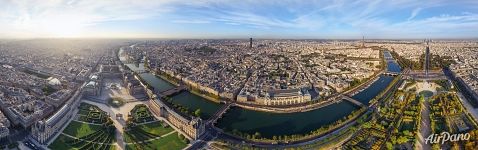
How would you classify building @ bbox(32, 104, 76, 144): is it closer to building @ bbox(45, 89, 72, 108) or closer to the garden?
the garden

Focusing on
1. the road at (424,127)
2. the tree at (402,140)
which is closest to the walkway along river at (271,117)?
the road at (424,127)

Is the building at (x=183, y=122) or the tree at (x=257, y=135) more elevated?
the building at (x=183, y=122)

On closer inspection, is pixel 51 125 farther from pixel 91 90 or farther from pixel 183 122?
pixel 91 90

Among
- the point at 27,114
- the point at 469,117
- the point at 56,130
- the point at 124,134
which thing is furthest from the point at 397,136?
the point at 27,114

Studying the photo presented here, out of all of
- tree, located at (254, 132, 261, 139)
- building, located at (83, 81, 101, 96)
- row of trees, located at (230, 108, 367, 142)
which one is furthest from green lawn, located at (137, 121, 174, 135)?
building, located at (83, 81, 101, 96)

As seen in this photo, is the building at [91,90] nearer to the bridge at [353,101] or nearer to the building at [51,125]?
the building at [51,125]

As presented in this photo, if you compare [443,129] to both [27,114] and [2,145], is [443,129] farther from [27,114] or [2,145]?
[27,114]

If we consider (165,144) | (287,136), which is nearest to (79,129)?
(165,144)
